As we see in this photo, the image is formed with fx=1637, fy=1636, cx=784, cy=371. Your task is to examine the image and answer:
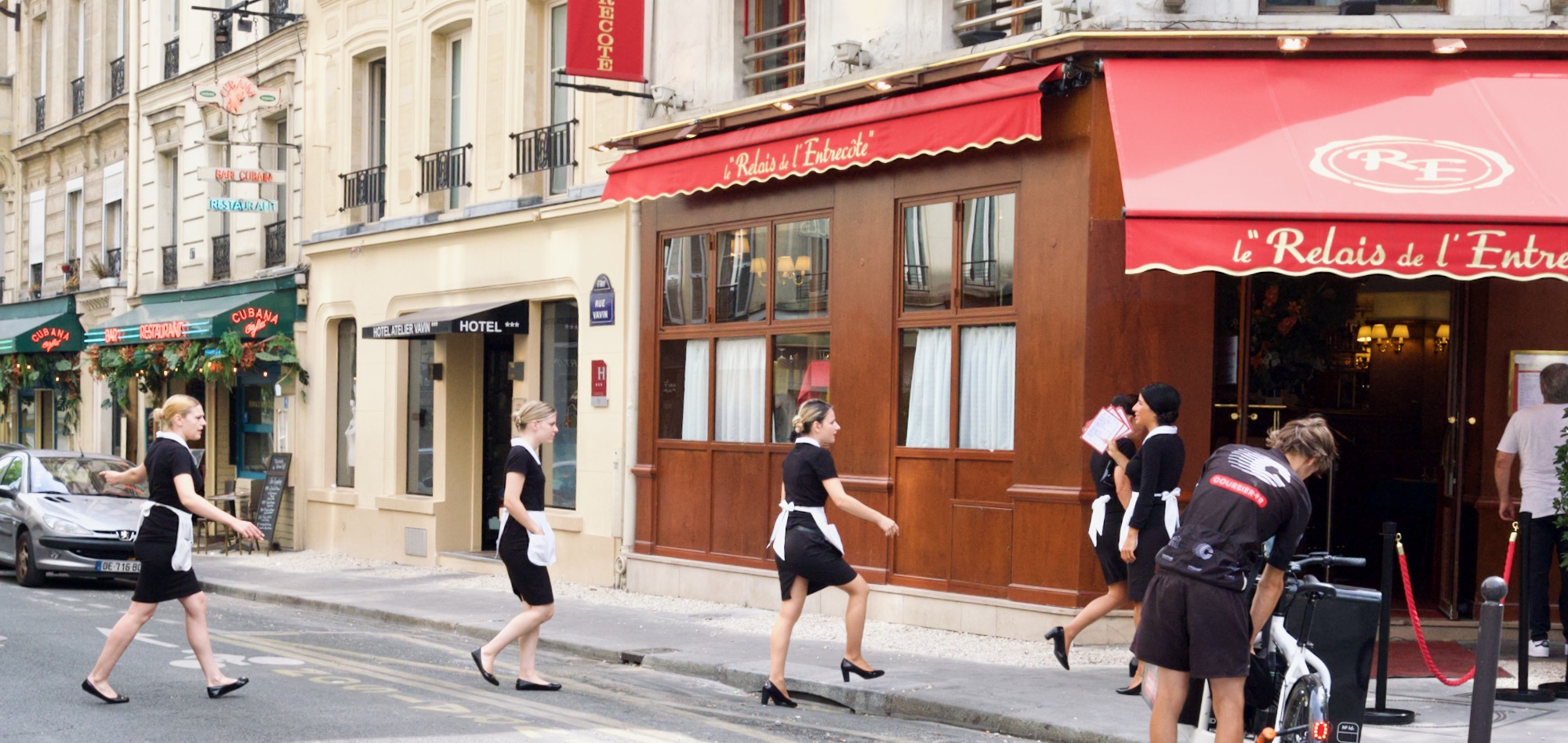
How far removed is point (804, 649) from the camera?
37.8ft

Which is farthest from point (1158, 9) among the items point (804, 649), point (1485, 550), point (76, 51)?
point (76, 51)

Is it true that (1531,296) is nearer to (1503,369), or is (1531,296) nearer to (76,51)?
(1503,369)

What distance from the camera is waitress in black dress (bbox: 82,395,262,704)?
8.82 meters

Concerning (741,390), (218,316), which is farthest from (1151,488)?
(218,316)

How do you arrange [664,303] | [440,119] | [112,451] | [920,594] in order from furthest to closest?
[112,451], [440,119], [664,303], [920,594]

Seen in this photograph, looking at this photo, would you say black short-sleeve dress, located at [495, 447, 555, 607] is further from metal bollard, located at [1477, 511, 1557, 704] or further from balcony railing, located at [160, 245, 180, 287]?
balcony railing, located at [160, 245, 180, 287]

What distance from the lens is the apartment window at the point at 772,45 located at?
569 inches

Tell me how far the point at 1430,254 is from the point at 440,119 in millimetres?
12907

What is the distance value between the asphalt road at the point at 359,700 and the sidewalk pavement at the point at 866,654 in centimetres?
19

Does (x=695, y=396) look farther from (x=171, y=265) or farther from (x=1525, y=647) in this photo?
(x=171, y=265)

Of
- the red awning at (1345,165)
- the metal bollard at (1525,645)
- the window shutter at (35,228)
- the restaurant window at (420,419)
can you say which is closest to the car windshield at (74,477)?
the restaurant window at (420,419)

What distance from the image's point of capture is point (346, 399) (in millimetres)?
21562

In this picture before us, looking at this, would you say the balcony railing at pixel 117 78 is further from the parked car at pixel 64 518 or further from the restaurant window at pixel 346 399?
the parked car at pixel 64 518

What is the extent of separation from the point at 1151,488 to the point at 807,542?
76.4 inches
